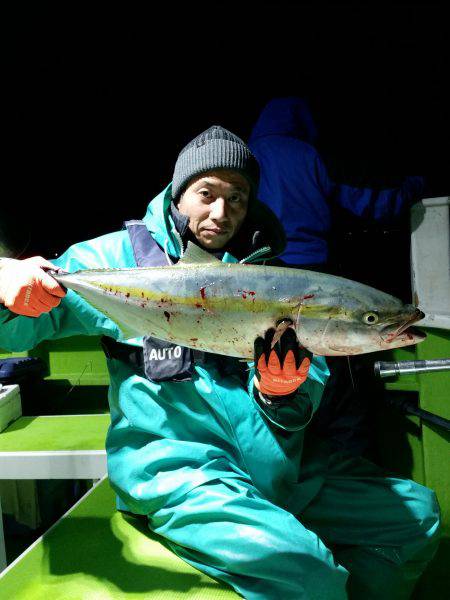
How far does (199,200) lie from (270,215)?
0.33 meters

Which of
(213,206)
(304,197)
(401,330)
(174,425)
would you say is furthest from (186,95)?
(401,330)

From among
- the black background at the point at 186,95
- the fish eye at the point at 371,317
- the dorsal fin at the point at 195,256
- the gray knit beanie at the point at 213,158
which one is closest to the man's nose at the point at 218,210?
the gray knit beanie at the point at 213,158

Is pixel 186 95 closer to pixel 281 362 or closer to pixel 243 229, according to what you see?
pixel 243 229

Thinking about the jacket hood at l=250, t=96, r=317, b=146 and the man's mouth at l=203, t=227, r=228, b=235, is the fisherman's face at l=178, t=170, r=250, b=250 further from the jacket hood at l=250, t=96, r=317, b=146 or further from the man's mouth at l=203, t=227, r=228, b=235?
the jacket hood at l=250, t=96, r=317, b=146

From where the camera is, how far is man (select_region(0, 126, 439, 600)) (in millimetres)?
1324

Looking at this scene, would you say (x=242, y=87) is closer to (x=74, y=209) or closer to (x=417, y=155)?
(x=417, y=155)

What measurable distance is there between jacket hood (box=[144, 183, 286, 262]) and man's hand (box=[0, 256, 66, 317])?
466mm

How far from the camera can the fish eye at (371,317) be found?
42.3 inches

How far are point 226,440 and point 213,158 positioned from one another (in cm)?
100

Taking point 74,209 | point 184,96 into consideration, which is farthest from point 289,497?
point 74,209

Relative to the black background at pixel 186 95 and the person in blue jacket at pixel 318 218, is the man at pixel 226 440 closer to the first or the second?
the person in blue jacket at pixel 318 218

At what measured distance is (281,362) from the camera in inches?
47.1

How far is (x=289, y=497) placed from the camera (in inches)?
66.0

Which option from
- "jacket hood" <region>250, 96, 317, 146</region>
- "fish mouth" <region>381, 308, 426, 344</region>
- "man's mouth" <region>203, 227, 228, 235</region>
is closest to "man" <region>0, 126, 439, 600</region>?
"man's mouth" <region>203, 227, 228, 235</region>
